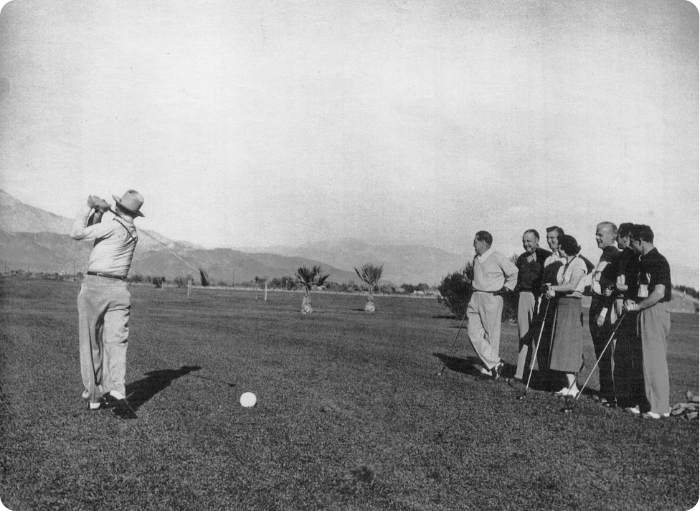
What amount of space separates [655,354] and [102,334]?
6.87m

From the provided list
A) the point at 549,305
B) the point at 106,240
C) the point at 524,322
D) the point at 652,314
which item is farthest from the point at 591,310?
the point at 106,240

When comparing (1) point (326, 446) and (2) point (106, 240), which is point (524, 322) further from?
(2) point (106, 240)

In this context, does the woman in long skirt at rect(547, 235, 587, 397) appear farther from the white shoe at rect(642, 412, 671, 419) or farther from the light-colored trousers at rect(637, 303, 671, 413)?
the white shoe at rect(642, 412, 671, 419)

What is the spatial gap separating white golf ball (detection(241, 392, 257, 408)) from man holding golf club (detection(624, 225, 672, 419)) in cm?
490

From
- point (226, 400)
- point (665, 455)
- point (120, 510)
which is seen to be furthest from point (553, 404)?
point (120, 510)

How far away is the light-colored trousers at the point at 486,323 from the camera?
10.4 m

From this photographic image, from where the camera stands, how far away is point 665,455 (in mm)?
5875

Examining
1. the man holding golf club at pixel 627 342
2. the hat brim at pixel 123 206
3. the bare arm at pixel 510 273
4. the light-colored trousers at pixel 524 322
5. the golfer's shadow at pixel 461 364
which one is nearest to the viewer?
the hat brim at pixel 123 206

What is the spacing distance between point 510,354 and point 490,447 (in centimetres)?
1022

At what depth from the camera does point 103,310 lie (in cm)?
691

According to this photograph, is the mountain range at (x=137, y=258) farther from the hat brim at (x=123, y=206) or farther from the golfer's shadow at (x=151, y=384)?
the hat brim at (x=123, y=206)

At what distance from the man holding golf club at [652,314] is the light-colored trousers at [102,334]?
21.1ft

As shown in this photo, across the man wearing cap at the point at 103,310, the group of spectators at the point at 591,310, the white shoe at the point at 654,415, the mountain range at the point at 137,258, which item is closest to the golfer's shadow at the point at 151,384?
the man wearing cap at the point at 103,310

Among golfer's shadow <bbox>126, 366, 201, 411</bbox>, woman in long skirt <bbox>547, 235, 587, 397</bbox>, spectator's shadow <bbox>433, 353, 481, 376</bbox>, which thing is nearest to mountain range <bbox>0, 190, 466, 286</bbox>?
spectator's shadow <bbox>433, 353, 481, 376</bbox>
